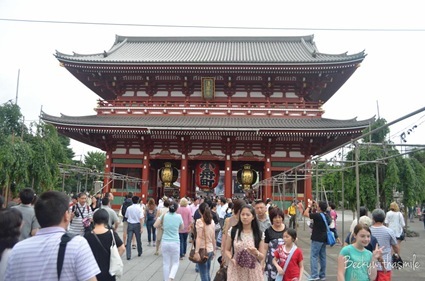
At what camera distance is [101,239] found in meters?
4.36

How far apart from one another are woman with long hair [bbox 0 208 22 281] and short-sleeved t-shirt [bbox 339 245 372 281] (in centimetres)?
368

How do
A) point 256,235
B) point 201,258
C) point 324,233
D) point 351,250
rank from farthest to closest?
point 324,233 < point 201,258 < point 256,235 < point 351,250

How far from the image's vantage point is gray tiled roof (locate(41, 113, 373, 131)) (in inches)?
767

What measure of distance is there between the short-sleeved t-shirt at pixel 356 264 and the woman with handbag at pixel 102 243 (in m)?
2.91

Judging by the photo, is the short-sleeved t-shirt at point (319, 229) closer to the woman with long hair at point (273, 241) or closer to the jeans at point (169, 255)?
the woman with long hair at point (273, 241)

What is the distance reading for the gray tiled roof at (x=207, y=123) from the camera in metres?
19.5

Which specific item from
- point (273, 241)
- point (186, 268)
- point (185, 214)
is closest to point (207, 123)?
point (185, 214)

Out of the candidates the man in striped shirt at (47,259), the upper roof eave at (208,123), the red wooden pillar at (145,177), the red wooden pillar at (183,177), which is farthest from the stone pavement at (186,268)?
the red wooden pillar at (183,177)

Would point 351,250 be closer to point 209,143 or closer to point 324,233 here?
point 324,233

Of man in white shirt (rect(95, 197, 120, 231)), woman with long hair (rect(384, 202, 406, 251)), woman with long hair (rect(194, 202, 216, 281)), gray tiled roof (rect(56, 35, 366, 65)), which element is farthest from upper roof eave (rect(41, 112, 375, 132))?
woman with long hair (rect(194, 202, 216, 281))

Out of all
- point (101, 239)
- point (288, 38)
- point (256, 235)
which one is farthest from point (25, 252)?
point (288, 38)

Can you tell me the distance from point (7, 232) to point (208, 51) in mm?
26265

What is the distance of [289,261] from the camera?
488 centimetres

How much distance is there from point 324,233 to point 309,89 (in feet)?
53.2
